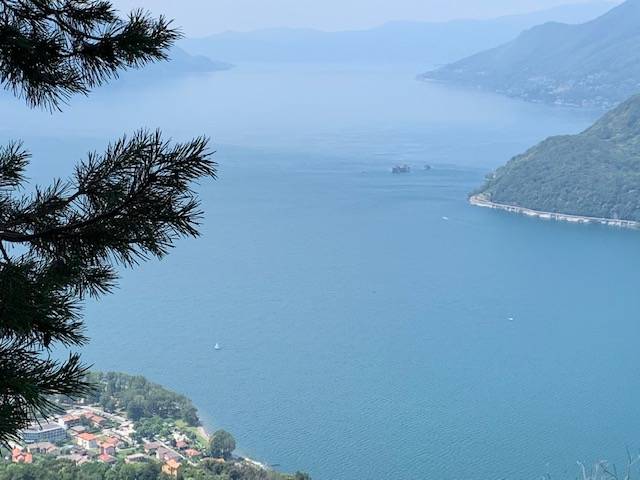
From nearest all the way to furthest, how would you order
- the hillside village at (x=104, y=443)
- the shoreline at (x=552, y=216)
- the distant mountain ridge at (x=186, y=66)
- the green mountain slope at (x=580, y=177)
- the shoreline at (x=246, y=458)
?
the hillside village at (x=104, y=443) → the shoreline at (x=246, y=458) → the shoreline at (x=552, y=216) → the green mountain slope at (x=580, y=177) → the distant mountain ridge at (x=186, y=66)

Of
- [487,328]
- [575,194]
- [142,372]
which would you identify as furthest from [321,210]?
[142,372]

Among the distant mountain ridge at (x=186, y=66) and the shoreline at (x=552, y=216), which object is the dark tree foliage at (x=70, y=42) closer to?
the shoreline at (x=552, y=216)

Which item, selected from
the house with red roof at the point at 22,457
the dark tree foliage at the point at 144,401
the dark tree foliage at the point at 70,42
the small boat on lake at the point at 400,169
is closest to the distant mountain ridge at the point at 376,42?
the small boat on lake at the point at 400,169

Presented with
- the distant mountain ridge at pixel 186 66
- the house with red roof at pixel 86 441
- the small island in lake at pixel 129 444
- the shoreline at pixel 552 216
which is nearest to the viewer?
the small island in lake at pixel 129 444

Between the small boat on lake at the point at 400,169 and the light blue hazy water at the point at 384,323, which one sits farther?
the small boat on lake at the point at 400,169

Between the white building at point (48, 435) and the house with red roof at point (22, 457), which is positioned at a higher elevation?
the house with red roof at point (22, 457)

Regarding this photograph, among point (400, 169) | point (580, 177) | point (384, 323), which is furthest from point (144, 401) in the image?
point (400, 169)

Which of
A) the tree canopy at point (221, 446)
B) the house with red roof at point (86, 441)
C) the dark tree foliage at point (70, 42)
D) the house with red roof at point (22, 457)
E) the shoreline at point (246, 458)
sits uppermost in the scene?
the dark tree foliage at point (70, 42)
